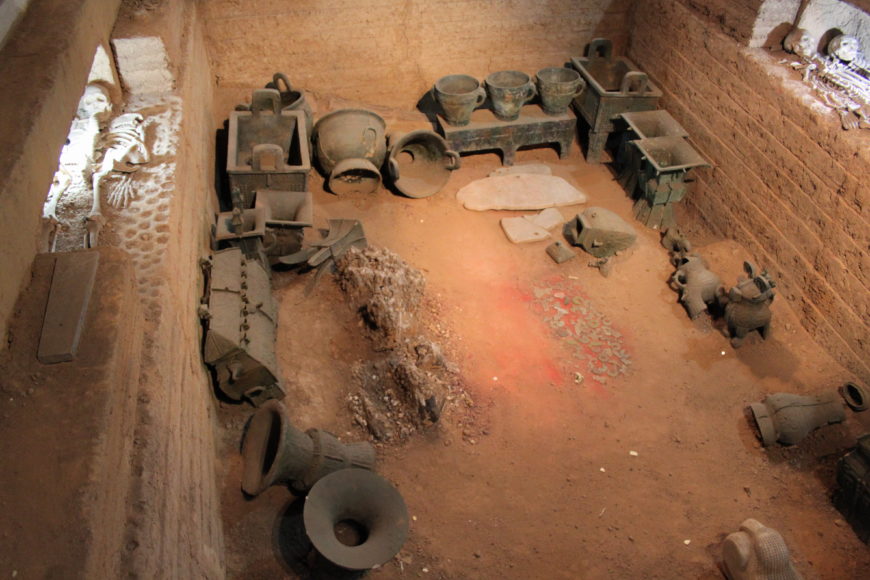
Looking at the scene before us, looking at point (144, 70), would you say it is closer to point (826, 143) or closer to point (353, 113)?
point (353, 113)

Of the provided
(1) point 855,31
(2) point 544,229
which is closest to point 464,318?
(2) point 544,229

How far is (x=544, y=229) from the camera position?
267 inches

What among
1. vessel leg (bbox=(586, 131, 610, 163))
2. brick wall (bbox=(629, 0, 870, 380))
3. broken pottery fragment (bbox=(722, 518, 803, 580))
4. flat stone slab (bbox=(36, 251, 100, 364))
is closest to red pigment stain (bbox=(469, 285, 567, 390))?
broken pottery fragment (bbox=(722, 518, 803, 580))

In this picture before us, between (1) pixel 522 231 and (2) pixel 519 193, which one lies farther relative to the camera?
(2) pixel 519 193

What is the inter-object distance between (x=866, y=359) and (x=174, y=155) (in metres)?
5.52

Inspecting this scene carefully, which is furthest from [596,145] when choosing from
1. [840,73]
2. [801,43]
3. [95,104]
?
[95,104]

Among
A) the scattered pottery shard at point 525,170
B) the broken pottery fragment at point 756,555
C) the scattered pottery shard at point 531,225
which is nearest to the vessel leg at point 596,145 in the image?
the scattered pottery shard at point 525,170

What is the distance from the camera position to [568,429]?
495 centimetres

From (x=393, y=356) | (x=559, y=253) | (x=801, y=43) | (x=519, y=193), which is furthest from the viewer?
→ (x=519, y=193)

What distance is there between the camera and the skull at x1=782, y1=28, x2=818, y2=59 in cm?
602

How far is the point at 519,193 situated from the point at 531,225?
1.88ft

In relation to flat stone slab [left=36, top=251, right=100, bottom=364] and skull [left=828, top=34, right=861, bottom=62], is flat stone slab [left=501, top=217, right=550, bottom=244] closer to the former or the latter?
skull [left=828, top=34, right=861, bottom=62]

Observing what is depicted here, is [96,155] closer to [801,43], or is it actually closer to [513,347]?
[513,347]

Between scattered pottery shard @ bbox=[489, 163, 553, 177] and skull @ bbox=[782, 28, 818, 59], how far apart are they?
2.75 meters
